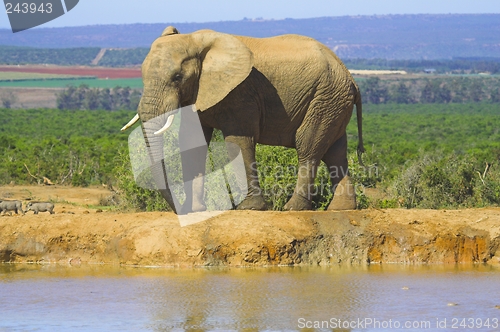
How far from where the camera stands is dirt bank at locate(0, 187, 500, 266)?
11547mm

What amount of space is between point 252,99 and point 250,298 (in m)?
3.04

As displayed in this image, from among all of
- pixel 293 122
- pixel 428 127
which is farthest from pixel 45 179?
pixel 428 127

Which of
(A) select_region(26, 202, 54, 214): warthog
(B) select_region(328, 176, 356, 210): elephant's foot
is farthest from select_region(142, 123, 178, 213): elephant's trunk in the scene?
(A) select_region(26, 202, 54, 214): warthog

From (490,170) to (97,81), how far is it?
13266 cm

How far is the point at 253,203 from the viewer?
12.2 metres

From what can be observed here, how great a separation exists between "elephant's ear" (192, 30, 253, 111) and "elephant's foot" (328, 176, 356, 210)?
2.16 meters

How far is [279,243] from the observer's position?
11500 mm

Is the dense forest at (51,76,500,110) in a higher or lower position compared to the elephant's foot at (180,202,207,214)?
lower

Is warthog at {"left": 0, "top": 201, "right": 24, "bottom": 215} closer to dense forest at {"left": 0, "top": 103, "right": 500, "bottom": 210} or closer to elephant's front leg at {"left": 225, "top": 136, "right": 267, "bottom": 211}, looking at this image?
dense forest at {"left": 0, "top": 103, "right": 500, "bottom": 210}

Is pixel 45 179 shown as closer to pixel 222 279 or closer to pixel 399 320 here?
pixel 222 279

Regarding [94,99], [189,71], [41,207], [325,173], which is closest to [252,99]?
[189,71]

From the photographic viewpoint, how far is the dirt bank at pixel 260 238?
1155cm

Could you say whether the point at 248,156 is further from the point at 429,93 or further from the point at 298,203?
the point at 429,93

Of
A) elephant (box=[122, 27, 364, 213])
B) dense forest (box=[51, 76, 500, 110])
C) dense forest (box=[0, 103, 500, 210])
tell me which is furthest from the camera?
dense forest (box=[51, 76, 500, 110])
